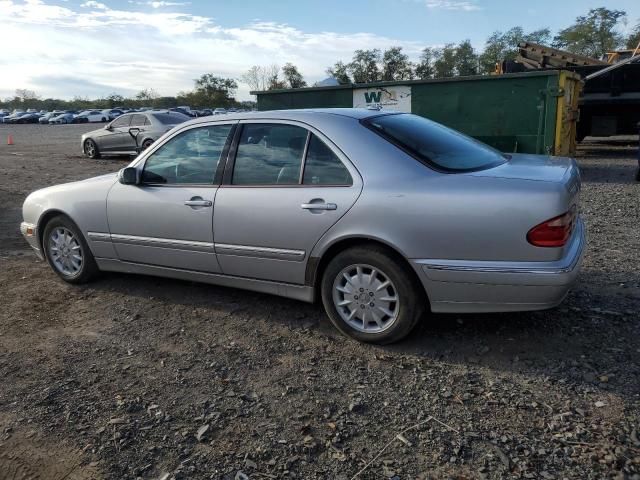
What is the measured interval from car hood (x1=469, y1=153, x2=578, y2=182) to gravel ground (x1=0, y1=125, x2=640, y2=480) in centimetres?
107

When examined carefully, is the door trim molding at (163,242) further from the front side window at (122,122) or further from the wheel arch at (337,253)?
the front side window at (122,122)

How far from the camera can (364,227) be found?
3502mm

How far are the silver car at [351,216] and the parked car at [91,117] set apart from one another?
2448 inches

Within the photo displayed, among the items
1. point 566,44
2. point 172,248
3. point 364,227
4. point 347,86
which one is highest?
point 566,44

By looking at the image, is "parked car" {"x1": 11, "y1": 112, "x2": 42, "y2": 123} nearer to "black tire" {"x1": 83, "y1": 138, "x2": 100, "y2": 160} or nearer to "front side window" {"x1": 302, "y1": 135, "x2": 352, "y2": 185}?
"black tire" {"x1": 83, "y1": 138, "x2": 100, "y2": 160}

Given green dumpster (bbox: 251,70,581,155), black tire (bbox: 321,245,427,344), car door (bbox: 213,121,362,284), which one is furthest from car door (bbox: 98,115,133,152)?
black tire (bbox: 321,245,427,344)

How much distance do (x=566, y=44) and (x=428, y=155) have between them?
64.6 meters

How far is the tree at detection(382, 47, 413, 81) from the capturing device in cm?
7925

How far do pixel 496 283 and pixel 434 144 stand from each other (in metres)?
1.14

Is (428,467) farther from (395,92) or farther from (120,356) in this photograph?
(395,92)

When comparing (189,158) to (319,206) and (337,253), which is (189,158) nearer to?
(319,206)

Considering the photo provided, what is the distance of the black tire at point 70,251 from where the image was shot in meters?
5.01

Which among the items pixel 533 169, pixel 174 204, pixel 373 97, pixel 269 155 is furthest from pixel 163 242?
pixel 373 97

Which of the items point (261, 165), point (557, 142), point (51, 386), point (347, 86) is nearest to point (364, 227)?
point (261, 165)
